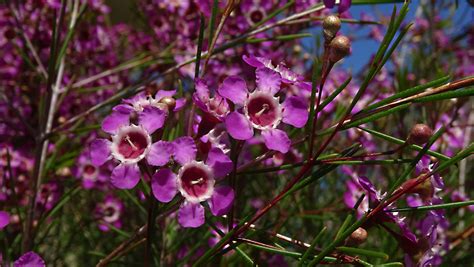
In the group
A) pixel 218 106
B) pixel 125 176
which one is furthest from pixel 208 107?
pixel 125 176

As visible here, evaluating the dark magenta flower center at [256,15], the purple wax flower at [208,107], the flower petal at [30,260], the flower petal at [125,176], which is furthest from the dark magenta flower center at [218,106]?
the dark magenta flower center at [256,15]

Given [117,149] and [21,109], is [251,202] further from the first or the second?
[117,149]

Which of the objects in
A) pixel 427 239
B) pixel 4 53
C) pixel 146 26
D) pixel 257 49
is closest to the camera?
pixel 427 239

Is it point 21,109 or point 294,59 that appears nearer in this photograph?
point 21,109

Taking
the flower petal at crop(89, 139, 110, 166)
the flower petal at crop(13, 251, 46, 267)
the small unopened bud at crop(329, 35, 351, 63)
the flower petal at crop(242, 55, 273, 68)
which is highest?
the small unopened bud at crop(329, 35, 351, 63)

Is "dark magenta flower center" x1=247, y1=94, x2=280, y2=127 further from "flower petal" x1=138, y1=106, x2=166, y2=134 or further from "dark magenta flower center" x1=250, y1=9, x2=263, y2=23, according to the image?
"dark magenta flower center" x1=250, y1=9, x2=263, y2=23

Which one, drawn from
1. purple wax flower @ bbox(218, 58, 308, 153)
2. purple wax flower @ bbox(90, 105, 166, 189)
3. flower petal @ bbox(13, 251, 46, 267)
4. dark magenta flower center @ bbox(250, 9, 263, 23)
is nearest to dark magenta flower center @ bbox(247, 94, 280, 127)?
purple wax flower @ bbox(218, 58, 308, 153)

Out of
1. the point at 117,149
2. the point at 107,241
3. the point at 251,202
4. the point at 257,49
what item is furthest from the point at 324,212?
the point at 117,149
